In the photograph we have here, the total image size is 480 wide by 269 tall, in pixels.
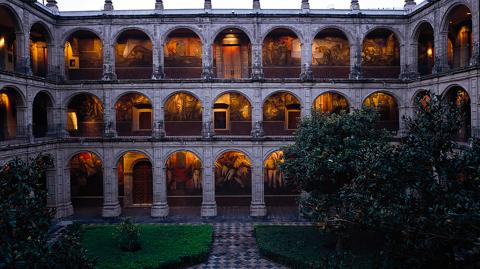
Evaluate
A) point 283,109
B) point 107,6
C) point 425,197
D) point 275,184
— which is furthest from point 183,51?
point 425,197

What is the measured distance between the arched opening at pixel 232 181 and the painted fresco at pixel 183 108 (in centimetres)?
326

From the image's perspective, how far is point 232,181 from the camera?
23812mm

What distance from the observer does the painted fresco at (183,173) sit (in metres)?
24.0

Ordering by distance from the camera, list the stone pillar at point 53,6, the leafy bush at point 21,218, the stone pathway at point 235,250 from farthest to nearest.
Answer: the stone pillar at point 53,6, the stone pathway at point 235,250, the leafy bush at point 21,218

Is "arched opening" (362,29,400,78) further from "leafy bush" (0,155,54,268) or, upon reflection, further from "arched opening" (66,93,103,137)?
"leafy bush" (0,155,54,268)

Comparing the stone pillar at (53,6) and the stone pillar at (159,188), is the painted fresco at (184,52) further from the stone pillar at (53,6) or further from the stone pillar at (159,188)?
the stone pillar at (53,6)

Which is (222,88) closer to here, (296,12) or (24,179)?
(296,12)

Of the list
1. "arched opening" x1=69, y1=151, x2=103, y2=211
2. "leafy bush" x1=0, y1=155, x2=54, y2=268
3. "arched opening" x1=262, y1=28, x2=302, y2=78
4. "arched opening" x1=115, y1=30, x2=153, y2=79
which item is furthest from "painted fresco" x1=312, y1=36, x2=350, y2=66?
"leafy bush" x1=0, y1=155, x2=54, y2=268

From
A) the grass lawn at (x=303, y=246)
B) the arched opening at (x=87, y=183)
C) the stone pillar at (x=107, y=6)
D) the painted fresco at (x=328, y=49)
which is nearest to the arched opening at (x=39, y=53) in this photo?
the stone pillar at (x=107, y=6)

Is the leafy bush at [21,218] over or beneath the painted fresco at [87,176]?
over

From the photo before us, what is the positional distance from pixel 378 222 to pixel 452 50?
58.9 feet

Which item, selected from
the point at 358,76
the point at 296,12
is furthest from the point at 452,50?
the point at 296,12

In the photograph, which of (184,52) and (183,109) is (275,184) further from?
(184,52)

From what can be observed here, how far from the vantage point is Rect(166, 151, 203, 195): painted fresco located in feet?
78.6
